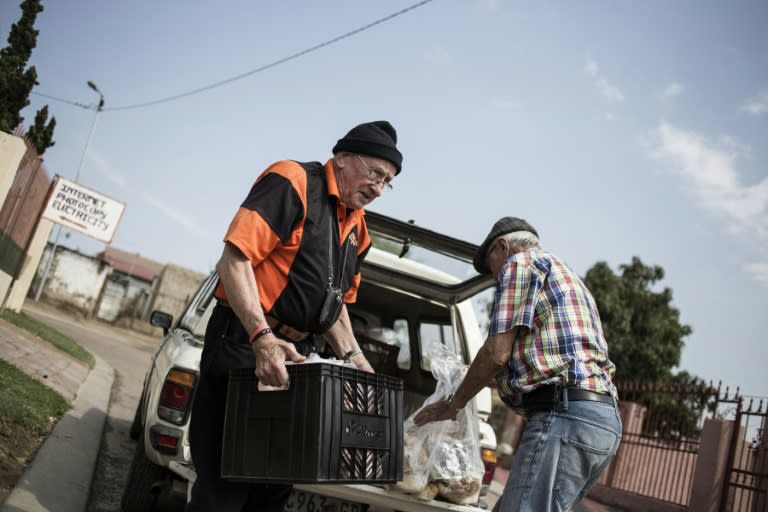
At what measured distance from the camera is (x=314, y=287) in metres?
2.50

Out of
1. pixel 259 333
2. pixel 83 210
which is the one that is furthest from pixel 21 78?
pixel 259 333

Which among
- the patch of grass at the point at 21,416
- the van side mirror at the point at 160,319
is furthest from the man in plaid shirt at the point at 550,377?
the van side mirror at the point at 160,319

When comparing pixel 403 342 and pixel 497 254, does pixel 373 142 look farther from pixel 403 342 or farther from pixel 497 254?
pixel 403 342

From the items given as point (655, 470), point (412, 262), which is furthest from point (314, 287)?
point (655, 470)

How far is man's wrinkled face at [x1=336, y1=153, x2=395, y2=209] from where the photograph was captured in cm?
262

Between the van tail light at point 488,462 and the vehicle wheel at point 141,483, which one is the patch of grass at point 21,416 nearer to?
the vehicle wheel at point 141,483

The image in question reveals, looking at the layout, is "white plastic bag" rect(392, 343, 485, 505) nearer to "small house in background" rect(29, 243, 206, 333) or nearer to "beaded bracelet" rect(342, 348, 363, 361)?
"beaded bracelet" rect(342, 348, 363, 361)

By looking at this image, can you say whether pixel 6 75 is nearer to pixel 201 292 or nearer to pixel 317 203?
pixel 201 292

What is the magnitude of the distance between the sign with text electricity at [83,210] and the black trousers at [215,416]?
1206 cm

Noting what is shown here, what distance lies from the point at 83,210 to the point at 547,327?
46.0 ft

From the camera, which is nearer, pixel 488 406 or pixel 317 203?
pixel 317 203

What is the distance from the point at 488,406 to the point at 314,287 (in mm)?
2239

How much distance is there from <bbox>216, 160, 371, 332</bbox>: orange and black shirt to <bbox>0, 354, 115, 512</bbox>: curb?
80.8 inches

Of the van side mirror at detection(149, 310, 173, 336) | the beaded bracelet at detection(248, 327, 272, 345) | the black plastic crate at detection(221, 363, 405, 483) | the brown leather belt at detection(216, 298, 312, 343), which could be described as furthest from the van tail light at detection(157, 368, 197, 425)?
the van side mirror at detection(149, 310, 173, 336)
